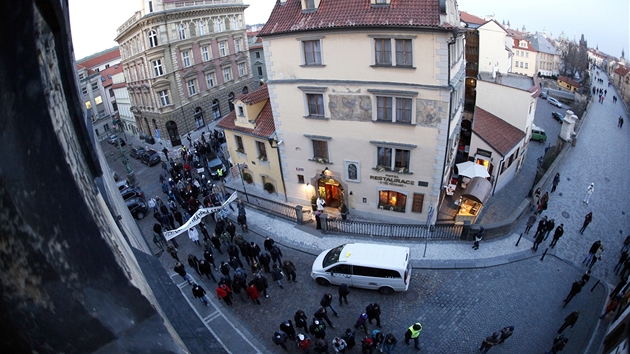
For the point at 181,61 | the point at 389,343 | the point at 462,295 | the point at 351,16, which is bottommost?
the point at 462,295

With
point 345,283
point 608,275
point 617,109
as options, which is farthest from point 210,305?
point 617,109

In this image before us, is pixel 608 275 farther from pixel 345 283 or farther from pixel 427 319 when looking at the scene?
pixel 345 283

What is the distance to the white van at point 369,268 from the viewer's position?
13805 mm

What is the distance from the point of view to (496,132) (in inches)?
1038

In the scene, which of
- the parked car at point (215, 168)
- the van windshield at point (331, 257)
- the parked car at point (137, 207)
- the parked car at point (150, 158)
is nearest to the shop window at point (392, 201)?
the van windshield at point (331, 257)

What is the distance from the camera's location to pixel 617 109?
53031 millimetres

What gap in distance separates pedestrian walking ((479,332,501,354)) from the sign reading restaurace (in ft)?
31.0

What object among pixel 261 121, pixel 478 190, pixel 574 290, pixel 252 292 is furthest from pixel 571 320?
pixel 261 121

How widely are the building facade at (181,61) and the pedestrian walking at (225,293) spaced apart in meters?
31.1

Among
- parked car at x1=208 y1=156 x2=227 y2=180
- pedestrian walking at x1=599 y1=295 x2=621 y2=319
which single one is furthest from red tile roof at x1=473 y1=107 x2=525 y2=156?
parked car at x1=208 y1=156 x2=227 y2=180

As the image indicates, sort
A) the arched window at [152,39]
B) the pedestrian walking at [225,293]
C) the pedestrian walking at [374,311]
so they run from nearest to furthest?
1. the pedestrian walking at [374,311]
2. the pedestrian walking at [225,293]
3. the arched window at [152,39]

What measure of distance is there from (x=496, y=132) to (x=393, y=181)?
454 inches

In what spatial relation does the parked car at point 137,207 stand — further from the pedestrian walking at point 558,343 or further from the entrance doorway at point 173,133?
the pedestrian walking at point 558,343

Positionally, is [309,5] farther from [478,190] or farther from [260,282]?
[478,190]
